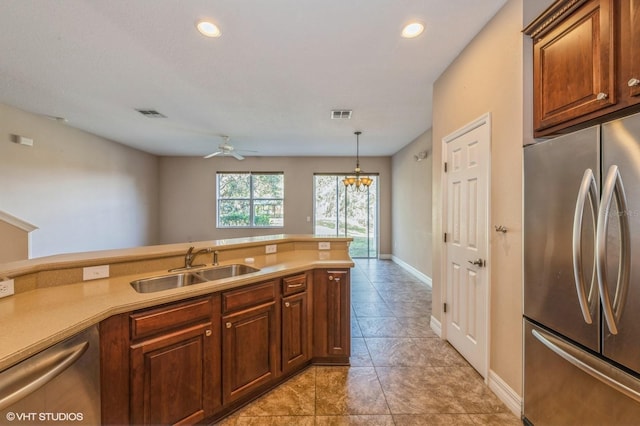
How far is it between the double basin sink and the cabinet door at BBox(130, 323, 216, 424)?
49 centimetres

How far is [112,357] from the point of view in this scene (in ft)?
4.20

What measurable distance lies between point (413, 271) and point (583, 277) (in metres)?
4.46

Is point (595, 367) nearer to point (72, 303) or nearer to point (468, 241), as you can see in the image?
point (468, 241)

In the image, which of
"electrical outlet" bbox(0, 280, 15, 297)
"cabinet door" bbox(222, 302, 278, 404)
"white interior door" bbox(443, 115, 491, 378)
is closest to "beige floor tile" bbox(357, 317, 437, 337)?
"white interior door" bbox(443, 115, 491, 378)

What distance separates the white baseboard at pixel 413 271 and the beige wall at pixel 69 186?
6254 millimetres

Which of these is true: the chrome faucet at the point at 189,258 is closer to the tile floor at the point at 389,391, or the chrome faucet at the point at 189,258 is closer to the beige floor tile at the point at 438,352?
the tile floor at the point at 389,391

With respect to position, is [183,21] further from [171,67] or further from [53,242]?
[53,242]

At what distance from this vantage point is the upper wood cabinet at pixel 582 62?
3.49 feet

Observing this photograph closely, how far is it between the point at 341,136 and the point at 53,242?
208 inches

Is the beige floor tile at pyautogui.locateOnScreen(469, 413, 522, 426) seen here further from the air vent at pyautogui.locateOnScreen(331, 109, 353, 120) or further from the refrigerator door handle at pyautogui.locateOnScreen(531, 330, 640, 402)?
the air vent at pyautogui.locateOnScreen(331, 109, 353, 120)

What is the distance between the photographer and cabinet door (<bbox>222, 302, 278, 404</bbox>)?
1686 mm

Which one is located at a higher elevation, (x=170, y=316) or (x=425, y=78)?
(x=425, y=78)

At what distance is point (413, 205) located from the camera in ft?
18.1

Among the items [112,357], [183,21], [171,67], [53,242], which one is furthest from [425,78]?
[53,242]
